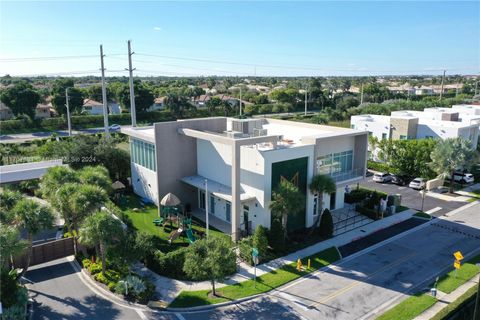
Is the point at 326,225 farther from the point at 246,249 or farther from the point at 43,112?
the point at 43,112

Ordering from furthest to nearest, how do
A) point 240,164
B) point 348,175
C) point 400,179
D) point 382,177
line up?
point 382,177
point 400,179
point 348,175
point 240,164

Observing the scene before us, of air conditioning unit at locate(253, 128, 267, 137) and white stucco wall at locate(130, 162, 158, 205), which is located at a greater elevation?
air conditioning unit at locate(253, 128, 267, 137)

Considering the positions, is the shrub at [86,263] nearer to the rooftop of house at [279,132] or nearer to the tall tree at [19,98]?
the rooftop of house at [279,132]

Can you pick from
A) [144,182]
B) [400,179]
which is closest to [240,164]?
[144,182]

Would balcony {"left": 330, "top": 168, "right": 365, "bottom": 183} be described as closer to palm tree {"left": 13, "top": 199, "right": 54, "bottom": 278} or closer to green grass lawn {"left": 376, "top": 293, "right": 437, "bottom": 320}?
green grass lawn {"left": 376, "top": 293, "right": 437, "bottom": 320}

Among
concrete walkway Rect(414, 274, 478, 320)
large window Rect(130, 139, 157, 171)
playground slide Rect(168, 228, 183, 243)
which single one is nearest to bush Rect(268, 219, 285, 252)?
playground slide Rect(168, 228, 183, 243)

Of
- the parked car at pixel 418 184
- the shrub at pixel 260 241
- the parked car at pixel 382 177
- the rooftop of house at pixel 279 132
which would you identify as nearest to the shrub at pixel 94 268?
the shrub at pixel 260 241
